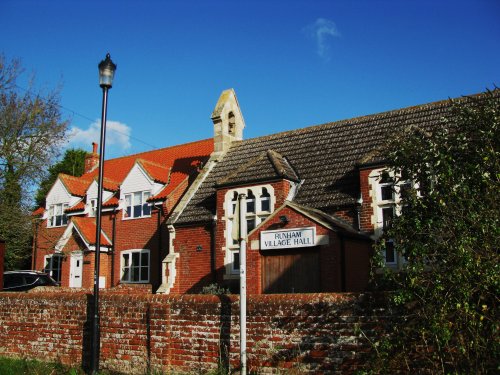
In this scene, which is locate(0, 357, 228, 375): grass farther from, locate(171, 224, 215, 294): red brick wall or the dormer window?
the dormer window

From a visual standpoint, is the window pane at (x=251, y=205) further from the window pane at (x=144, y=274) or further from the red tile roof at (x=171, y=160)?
the red tile roof at (x=171, y=160)

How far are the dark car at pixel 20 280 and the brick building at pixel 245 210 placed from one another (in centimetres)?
385

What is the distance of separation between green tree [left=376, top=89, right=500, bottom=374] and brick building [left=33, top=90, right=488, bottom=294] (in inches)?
38.5

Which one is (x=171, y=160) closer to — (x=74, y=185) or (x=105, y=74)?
(x=74, y=185)

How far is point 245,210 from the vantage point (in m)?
8.06

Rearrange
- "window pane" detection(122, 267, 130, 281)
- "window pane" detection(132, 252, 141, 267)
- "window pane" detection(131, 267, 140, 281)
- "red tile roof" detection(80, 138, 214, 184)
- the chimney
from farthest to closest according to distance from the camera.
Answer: the chimney, "red tile roof" detection(80, 138, 214, 184), "window pane" detection(122, 267, 130, 281), "window pane" detection(132, 252, 141, 267), "window pane" detection(131, 267, 140, 281)

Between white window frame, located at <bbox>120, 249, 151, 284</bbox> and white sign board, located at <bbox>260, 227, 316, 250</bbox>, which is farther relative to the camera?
white window frame, located at <bbox>120, 249, 151, 284</bbox>

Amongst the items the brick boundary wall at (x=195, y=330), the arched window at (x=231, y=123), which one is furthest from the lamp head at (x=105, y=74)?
the arched window at (x=231, y=123)

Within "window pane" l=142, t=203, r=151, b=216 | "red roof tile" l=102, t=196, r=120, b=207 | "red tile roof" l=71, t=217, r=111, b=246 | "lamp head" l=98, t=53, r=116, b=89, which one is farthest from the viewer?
"red roof tile" l=102, t=196, r=120, b=207

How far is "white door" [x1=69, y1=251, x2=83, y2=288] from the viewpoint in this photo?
96.3 ft

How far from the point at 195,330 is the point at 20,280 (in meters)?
17.9

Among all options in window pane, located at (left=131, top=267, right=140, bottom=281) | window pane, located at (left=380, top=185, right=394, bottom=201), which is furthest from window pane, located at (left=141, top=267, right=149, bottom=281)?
window pane, located at (left=380, top=185, right=394, bottom=201)

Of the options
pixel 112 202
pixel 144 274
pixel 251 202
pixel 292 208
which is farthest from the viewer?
pixel 112 202

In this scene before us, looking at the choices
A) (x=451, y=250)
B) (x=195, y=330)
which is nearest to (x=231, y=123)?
(x=195, y=330)
